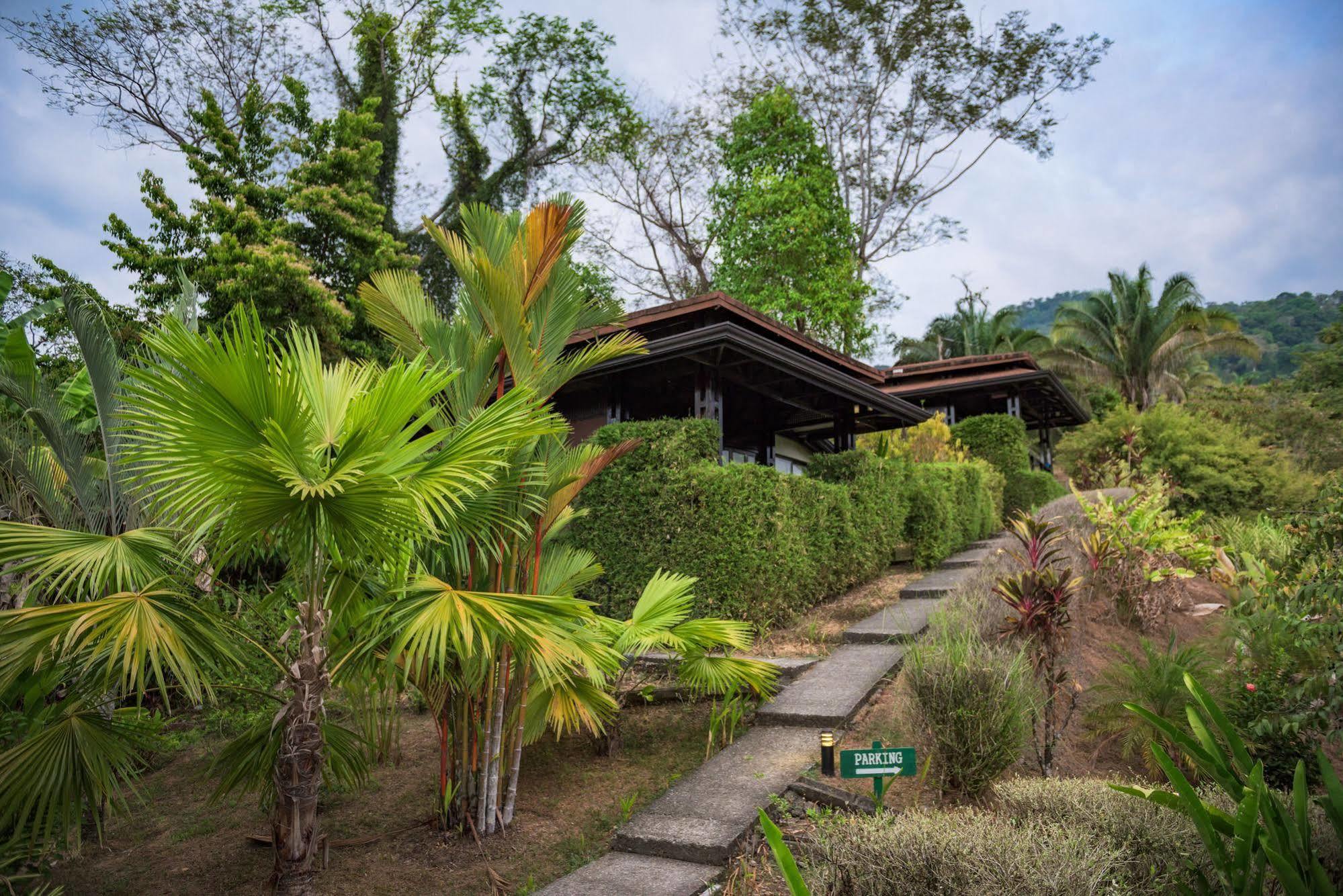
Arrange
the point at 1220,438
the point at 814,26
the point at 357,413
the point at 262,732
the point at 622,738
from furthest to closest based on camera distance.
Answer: the point at 814,26 → the point at 1220,438 → the point at 622,738 → the point at 262,732 → the point at 357,413

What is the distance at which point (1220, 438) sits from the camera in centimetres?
1906

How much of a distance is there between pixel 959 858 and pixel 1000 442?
16244mm

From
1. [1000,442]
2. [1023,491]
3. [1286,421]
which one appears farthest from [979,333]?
[1023,491]

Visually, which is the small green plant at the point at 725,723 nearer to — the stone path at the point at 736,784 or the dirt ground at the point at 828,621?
the stone path at the point at 736,784

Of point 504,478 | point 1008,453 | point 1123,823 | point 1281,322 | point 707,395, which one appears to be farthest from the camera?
point 1281,322

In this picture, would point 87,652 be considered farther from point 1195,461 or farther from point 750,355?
point 1195,461

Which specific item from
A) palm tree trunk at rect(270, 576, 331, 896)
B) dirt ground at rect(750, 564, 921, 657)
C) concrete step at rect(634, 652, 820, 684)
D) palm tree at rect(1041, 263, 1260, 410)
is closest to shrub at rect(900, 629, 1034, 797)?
concrete step at rect(634, 652, 820, 684)

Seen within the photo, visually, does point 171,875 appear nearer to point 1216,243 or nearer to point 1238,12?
point 1238,12

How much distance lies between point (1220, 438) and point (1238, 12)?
1649cm

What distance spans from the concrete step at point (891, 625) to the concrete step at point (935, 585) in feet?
1.09

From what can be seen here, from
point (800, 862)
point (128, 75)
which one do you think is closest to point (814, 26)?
point (128, 75)

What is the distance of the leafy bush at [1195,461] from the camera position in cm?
1781

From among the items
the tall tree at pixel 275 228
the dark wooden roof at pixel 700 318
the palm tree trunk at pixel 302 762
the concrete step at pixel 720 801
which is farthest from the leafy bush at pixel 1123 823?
the tall tree at pixel 275 228

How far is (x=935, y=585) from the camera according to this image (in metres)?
10.0
